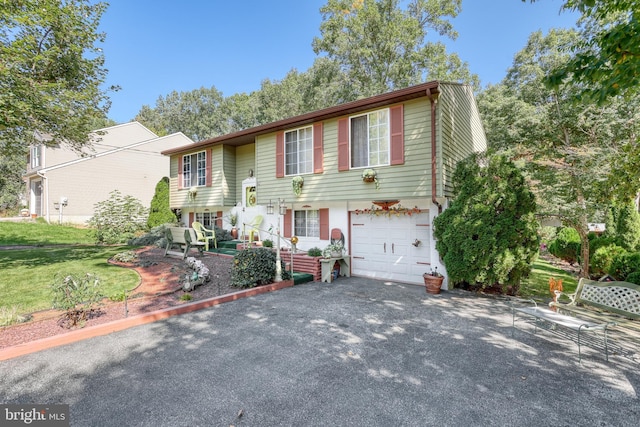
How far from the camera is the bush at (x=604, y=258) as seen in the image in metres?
8.76

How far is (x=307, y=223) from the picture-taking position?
10359 mm

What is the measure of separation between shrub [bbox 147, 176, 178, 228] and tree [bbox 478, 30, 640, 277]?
51.7 feet

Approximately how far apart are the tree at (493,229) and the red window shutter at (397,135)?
1.84 meters

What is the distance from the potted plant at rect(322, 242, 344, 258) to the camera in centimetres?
887

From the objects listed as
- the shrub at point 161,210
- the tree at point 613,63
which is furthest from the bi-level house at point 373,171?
the shrub at point 161,210

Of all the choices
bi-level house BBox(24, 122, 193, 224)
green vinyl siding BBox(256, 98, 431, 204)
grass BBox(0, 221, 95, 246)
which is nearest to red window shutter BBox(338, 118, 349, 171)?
green vinyl siding BBox(256, 98, 431, 204)

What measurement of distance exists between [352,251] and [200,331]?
5.63 m

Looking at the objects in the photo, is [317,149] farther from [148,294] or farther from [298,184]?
[148,294]

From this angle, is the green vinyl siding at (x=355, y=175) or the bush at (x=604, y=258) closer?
the green vinyl siding at (x=355, y=175)

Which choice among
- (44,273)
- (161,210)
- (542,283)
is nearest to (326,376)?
(44,273)

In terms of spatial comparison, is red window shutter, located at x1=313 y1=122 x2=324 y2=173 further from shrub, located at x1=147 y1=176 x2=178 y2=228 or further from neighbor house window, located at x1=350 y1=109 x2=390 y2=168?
shrub, located at x1=147 y1=176 x2=178 y2=228

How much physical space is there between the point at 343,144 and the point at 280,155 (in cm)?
262

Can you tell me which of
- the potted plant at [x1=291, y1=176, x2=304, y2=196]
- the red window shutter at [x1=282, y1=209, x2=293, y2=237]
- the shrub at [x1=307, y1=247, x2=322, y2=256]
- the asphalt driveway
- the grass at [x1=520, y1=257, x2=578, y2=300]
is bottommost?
the grass at [x1=520, y1=257, x2=578, y2=300]

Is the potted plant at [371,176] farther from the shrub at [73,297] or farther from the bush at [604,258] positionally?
the bush at [604,258]
